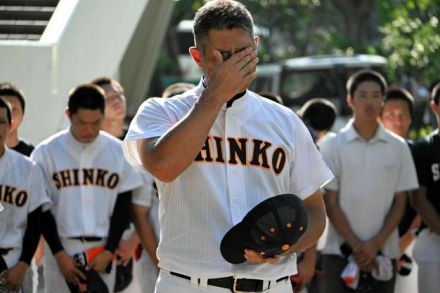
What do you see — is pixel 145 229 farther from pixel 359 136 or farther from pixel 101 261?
pixel 359 136

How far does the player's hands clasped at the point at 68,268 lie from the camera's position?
8.23m

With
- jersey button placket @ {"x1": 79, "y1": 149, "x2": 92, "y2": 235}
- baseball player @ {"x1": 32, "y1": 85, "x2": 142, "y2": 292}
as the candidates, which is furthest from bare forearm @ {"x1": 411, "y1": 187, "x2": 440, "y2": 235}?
jersey button placket @ {"x1": 79, "y1": 149, "x2": 92, "y2": 235}

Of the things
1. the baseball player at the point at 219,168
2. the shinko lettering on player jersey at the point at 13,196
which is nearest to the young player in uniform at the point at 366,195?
the shinko lettering on player jersey at the point at 13,196

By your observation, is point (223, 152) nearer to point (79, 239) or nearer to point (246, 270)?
point (246, 270)

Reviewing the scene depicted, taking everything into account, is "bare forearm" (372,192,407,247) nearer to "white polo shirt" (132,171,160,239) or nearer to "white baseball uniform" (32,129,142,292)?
"white polo shirt" (132,171,160,239)

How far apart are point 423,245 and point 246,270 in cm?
454

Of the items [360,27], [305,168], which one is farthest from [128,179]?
[360,27]

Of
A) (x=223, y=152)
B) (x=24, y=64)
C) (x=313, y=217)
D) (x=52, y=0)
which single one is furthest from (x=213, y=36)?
(x=52, y=0)

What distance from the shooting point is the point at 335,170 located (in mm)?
9359

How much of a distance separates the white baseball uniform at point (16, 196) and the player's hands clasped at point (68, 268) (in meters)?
0.39

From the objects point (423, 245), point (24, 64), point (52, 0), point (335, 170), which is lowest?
point (423, 245)

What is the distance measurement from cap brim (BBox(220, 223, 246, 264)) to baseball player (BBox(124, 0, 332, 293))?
0.04m

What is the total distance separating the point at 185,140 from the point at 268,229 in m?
0.53

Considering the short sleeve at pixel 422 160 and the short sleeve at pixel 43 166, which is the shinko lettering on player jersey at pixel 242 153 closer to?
the short sleeve at pixel 43 166
